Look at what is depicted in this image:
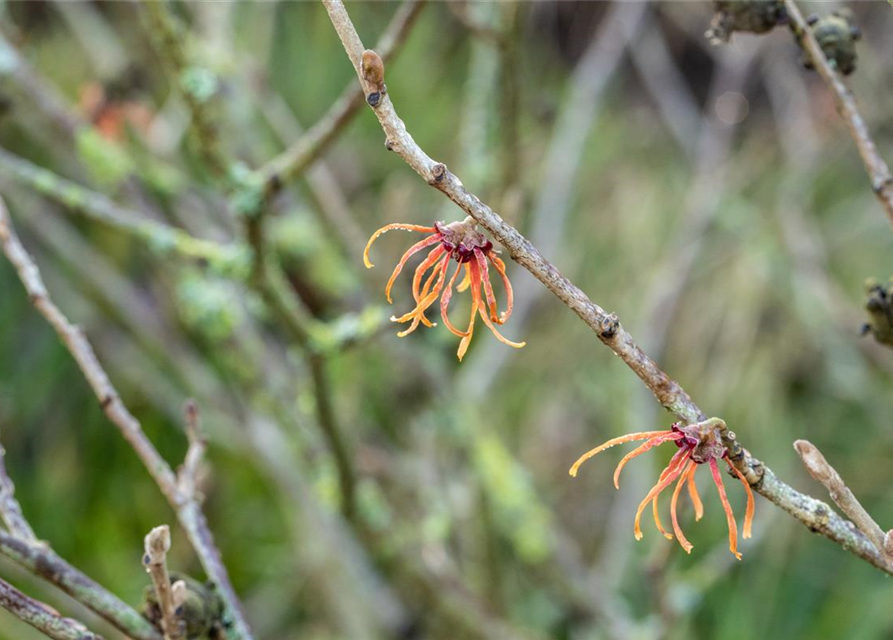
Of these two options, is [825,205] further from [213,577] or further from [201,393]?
[213,577]

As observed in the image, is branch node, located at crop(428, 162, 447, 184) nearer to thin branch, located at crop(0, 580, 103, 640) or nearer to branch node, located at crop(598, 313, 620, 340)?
branch node, located at crop(598, 313, 620, 340)

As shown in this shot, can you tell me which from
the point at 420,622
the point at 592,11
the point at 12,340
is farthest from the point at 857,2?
the point at 12,340

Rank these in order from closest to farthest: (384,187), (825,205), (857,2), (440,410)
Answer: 1. (440,410)
2. (857,2)
3. (384,187)
4. (825,205)

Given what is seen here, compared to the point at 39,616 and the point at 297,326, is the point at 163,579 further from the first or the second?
the point at 297,326

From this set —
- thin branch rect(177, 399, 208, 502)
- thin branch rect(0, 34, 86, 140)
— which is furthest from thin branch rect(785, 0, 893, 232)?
thin branch rect(0, 34, 86, 140)

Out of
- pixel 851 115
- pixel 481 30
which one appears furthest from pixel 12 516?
pixel 481 30

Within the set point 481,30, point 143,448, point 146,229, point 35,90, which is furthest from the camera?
point 35,90
